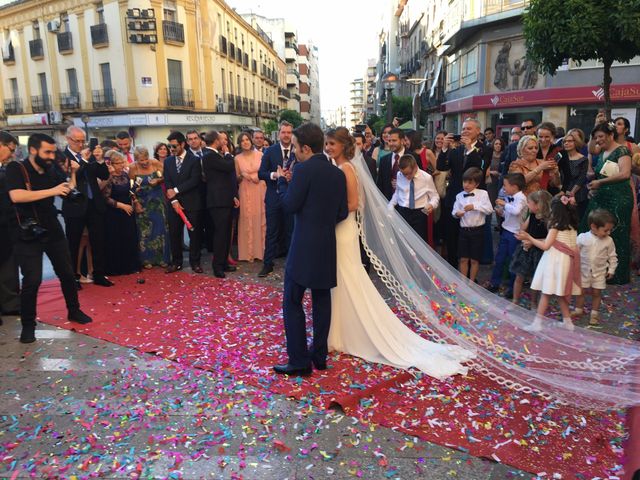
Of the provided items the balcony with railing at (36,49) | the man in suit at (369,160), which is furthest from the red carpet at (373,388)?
the balcony with railing at (36,49)

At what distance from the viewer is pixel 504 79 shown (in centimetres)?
2183

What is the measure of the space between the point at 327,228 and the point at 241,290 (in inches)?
110

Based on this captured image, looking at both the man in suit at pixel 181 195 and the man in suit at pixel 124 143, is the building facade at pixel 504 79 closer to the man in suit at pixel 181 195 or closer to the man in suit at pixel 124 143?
the man in suit at pixel 124 143

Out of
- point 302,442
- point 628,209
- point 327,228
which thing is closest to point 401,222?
point 327,228

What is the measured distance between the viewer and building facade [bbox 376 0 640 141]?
18078 millimetres

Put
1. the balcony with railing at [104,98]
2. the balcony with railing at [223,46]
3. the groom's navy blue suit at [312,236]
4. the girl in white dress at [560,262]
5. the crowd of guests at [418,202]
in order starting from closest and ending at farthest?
the groom's navy blue suit at [312,236] → the girl in white dress at [560,262] → the crowd of guests at [418,202] → the balcony with railing at [104,98] → the balcony with railing at [223,46]

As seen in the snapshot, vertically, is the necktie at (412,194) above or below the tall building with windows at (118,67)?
below

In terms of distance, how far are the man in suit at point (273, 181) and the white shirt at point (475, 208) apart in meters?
2.37

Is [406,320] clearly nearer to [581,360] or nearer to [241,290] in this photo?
[581,360]

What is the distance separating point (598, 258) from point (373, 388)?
2902mm

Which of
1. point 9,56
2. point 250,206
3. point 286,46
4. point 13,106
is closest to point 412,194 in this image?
point 250,206

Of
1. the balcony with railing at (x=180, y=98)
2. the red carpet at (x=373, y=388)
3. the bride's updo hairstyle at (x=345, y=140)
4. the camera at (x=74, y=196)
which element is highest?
the balcony with railing at (x=180, y=98)

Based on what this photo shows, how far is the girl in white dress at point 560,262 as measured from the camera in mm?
4559

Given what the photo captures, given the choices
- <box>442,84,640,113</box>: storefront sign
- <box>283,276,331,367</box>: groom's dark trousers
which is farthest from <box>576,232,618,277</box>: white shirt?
<box>442,84,640,113</box>: storefront sign
